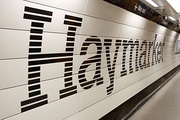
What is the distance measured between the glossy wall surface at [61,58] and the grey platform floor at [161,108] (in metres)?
1.26

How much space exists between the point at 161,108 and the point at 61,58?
436cm

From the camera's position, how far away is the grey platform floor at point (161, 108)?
5.03 meters

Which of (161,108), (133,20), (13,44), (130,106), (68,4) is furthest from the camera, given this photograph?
(161,108)

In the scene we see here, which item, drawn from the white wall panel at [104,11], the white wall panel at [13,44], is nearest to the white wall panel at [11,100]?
the white wall panel at [13,44]

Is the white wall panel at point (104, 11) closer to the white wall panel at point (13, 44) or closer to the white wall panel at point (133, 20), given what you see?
the white wall panel at point (133, 20)

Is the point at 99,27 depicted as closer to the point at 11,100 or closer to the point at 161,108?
the point at 11,100

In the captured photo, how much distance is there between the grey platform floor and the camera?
5.03 m

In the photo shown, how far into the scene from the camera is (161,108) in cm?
572

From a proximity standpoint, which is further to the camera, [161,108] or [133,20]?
[161,108]

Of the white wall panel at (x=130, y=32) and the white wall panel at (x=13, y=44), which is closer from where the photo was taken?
the white wall panel at (x=13, y=44)

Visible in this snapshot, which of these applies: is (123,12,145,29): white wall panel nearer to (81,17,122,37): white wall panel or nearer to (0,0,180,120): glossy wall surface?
(0,0,180,120): glossy wall surface

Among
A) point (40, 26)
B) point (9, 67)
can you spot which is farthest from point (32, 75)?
point (40, 26)

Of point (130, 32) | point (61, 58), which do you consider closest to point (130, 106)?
point (130, 32)

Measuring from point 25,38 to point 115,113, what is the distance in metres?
3.05
